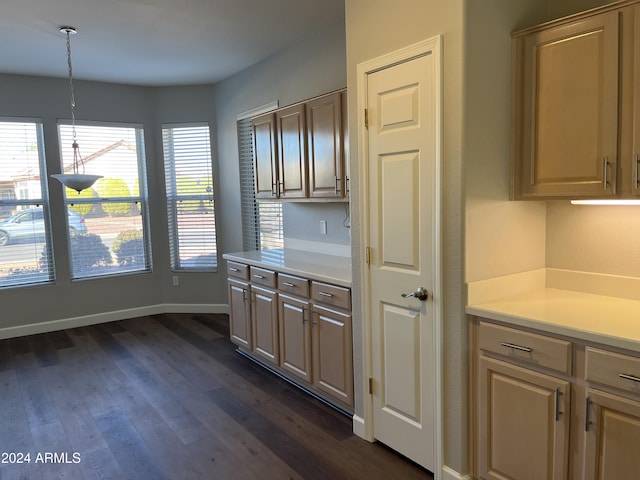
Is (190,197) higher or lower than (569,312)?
higher

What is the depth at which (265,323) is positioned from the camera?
3.70m

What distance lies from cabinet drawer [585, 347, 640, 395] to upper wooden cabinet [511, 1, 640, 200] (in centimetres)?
64

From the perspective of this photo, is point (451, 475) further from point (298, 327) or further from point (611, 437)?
point (298, 327)

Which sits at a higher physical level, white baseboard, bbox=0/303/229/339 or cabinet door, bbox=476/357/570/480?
cabinet door, bbox=476/357/570/480

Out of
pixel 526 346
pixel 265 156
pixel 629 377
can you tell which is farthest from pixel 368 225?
pixel 265 156

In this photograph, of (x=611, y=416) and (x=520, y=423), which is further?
(x=520, y=423)

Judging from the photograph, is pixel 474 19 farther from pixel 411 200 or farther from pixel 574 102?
pixel 411 200

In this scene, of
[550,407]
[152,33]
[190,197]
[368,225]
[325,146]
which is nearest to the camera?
[550,407]

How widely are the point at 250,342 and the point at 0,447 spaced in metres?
1.78

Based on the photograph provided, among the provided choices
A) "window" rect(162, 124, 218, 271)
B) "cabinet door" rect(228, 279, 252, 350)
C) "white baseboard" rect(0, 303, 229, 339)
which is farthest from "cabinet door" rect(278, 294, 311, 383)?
"window" rect(162, 124, 218, 271)

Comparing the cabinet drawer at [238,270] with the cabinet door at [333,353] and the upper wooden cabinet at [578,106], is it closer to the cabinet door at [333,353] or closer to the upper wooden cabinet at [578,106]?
the cabinet door at [333,353]

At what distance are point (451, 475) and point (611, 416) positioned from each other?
843 mm

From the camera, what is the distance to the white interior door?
87.5 inches

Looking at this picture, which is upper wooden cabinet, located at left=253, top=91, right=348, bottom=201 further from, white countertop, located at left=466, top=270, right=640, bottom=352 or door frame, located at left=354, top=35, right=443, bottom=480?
white countertop, located at left=466, top=270, right=640, bottom=352
